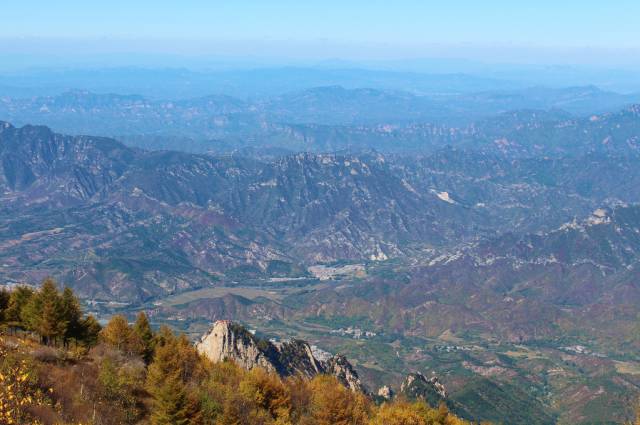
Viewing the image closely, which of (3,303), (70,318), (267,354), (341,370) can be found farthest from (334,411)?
(341,370)

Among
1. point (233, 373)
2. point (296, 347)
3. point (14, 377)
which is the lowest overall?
point (296, 347)

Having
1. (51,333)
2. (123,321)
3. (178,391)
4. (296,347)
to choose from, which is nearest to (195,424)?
(178,391)

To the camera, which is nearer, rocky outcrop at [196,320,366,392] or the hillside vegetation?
the hillside vegetation

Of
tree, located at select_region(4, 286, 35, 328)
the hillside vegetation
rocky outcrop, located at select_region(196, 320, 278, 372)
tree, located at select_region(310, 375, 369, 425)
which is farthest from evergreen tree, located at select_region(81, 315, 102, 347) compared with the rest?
rocky outcrop, located at select_region(196, 320, 278, 372)

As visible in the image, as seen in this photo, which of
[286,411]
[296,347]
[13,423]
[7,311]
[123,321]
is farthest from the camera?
[296,347]

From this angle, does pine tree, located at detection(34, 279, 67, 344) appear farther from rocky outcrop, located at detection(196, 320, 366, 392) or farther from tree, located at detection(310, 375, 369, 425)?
rocky outcrop, located at detection(196, 320, 366, 392)

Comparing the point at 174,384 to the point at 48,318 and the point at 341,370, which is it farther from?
the point at 341,370

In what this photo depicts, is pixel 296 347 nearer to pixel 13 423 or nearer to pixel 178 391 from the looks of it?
pixel 178 391
